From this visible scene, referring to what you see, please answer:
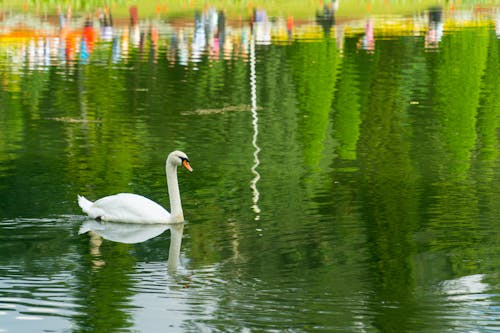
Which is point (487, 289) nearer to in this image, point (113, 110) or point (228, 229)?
point (228, 229)

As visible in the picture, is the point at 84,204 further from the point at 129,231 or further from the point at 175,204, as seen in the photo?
the point at 175,204

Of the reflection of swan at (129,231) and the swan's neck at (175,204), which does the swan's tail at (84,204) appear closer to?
the reflection of swan at (129,231)

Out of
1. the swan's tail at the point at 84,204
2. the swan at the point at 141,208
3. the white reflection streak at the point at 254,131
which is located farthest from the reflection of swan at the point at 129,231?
the white reflection streak at the point at 254,131

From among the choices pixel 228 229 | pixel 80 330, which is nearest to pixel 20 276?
pixel 80 330

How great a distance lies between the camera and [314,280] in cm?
1543

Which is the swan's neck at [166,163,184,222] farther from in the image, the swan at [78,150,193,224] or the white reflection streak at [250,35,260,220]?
the white reflection streak at [250,35,260,220]

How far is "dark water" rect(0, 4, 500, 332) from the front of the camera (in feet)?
47.1

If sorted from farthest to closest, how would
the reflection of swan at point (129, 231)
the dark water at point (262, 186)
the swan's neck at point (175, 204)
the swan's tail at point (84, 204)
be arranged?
the swan's tail at point (84, 204) → the swan's neck at point (175, 204) → the reflection of swan at point (129, 231) → the dark water at point (262, 186)

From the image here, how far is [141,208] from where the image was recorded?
61.5 ft

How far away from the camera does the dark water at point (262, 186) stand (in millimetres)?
14344

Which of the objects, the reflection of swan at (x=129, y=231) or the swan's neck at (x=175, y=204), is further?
the swan's neck at (x=175, y=204)

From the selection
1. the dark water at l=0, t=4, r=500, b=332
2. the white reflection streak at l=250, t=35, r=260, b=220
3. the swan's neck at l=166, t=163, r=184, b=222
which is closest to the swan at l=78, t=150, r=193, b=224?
the swan's neck at l=166, t=163, r=184, b=222

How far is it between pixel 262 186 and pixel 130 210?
3464mm

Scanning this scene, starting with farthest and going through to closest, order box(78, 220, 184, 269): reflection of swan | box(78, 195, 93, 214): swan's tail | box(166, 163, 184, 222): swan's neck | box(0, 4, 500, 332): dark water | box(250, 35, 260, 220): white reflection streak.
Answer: box(250, 35, 260, 220): white reflection streak → box(78, 195, 93, 214): swan's tail → box(166, 163, 184, 222): swan's neck → box(78, 220, 184, 269): reflection of swan → box(0, 4, 500, 332): dark water
